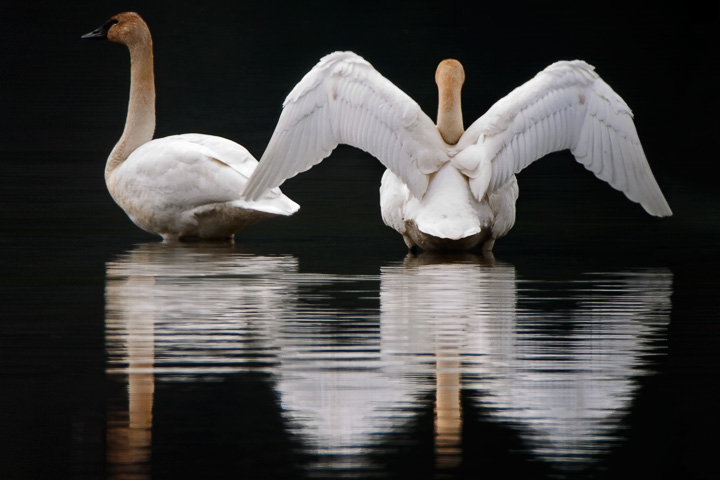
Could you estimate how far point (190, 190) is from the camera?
10.5 meters

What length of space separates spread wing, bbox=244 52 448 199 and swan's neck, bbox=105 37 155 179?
1924 mm

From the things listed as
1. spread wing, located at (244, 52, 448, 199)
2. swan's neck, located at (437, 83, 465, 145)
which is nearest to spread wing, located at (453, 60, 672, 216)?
swan's neck, located at (437, 83, 465, 145)

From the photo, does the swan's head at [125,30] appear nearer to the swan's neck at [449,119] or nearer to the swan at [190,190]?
the swan at [190,190]

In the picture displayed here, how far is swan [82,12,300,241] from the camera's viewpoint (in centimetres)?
1045

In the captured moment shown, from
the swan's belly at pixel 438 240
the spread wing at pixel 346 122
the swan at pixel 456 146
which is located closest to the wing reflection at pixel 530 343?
the swan's belly at pixel 438 240

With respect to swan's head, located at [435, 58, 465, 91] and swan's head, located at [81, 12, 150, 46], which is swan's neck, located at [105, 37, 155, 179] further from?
swan's head, located at [435, 58, 465, 91]

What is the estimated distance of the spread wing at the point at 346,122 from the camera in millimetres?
9805

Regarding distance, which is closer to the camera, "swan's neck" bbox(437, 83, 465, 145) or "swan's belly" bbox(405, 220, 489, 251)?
"swan's belly" bbox(405, 220, 489, 251)

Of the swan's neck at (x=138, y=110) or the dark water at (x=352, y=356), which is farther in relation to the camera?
the swan's neck at (x=138, y=110)

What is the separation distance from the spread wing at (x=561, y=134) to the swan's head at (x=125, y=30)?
131 inches

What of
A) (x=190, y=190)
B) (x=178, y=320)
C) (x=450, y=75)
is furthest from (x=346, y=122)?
(x=178, y=320)

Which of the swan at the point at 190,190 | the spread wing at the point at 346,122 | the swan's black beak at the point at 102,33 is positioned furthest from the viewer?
the swan's black beak at the point at 102,33

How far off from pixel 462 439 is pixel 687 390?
1.16 m

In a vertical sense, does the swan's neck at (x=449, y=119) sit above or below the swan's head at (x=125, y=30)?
below
